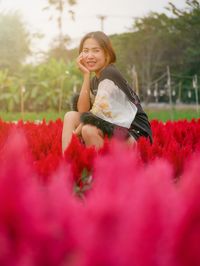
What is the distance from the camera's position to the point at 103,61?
194 inches

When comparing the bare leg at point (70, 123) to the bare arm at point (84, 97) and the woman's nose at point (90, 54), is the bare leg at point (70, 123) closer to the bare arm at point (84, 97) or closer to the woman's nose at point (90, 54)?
the bare arm at point (84, 97)

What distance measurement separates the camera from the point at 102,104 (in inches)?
178

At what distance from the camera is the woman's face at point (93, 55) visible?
488 centimetres

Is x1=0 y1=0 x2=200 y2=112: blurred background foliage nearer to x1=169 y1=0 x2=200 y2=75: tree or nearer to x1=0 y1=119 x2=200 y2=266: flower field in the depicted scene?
x1=169 y1=0 x2=200 y2=75: tree

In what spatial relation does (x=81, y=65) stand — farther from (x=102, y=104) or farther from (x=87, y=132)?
(x=87, y=132)

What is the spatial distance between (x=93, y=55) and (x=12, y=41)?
130 ft

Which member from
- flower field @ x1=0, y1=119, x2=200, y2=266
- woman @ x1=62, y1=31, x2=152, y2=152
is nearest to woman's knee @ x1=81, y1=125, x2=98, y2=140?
woman @ x1=62, y1=31, x2=152, y2=152

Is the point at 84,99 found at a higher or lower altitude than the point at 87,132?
higher

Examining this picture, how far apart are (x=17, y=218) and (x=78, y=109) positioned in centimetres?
429

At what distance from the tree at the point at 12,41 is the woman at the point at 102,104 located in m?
35.0

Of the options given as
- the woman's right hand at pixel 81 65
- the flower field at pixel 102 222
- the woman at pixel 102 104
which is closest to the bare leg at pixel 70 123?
the woman at pixel 102 104

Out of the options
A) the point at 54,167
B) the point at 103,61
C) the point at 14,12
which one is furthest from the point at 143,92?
the point at 54,167

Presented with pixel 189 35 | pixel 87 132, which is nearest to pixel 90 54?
pixel 87 132

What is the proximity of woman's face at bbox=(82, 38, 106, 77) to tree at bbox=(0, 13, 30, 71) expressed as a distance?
34991 millimetres
